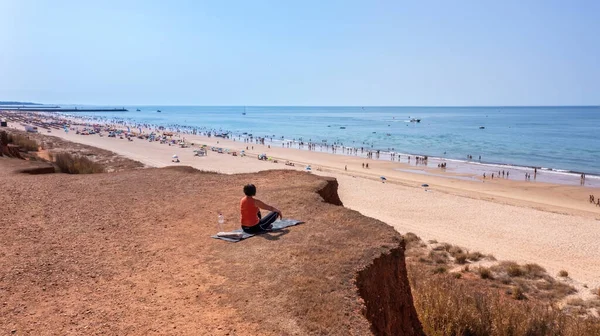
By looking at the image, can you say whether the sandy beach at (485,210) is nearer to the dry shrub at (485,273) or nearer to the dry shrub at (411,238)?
the dry shrub at (411,238)

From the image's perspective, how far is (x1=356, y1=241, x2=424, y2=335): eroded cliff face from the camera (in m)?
6.15

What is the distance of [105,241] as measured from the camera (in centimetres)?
812

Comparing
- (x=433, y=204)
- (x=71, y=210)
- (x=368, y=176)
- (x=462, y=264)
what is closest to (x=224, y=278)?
(x=71, y=210)

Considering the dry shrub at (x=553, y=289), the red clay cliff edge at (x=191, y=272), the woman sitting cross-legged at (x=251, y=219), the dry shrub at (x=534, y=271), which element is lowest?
the dry shrub at (x=553, y=289)

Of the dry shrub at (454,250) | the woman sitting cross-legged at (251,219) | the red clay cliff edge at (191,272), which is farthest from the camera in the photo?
the dry shrub at (454,250)

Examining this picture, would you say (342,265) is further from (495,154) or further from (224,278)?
(495,154)

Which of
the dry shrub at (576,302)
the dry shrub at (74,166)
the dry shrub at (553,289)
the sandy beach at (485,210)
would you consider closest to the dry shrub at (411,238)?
the sandy beach at (485,210)

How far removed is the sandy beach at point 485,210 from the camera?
1666cm

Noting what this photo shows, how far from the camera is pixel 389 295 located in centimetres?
675

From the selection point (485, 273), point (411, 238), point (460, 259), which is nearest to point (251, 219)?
point (485, 273)

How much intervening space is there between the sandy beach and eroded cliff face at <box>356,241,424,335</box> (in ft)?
26.4

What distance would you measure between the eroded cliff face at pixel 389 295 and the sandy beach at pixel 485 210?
804 cm

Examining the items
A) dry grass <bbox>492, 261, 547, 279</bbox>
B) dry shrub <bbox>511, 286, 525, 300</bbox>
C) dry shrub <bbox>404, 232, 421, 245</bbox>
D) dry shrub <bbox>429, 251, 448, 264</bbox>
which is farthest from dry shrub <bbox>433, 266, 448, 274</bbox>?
dry shrub <bbox>404, 232, 421, 245</bbox>

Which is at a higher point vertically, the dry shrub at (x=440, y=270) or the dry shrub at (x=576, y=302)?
the dry shrub at (x=440, y=270)
